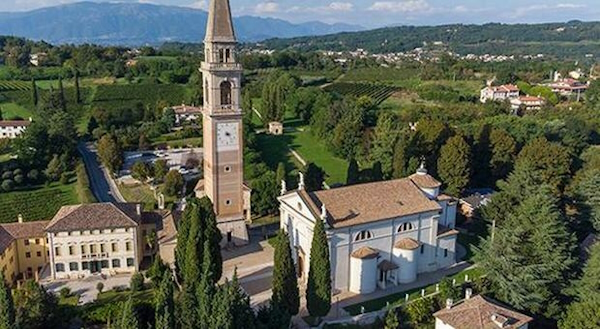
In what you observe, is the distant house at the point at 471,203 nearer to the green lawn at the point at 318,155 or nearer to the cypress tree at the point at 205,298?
the green lawn at the point at 318,155

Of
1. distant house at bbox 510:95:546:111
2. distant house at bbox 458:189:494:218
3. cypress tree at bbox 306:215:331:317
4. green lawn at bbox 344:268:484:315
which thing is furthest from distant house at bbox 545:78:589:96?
cypress tree at bbox 306:215:331:317

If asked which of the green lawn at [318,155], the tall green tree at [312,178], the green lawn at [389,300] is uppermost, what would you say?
the tall green tree at [312,178]

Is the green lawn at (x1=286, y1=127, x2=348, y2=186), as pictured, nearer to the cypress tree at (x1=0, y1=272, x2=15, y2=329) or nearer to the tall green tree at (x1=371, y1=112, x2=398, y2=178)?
the tall green tree at (x1=371, y1=112, x2=398, y2=178)

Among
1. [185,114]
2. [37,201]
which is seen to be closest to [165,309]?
[37,201]

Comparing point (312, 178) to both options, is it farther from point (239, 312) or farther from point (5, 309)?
point (5, 309)

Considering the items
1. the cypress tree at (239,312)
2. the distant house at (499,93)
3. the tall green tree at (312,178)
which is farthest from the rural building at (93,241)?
the distant house at (499,93)

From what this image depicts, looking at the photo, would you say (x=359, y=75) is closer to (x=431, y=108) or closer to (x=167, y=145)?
(x=431, y=108)
